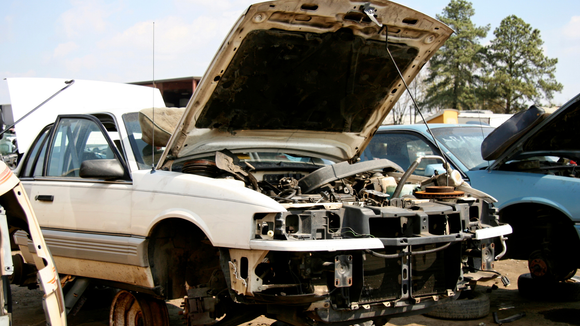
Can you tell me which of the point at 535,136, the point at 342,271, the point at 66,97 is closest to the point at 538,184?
the point at 535,136

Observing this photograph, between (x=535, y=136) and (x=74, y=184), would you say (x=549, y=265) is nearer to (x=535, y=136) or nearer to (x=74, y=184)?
(x=535, y=136)

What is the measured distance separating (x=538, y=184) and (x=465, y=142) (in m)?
1.53

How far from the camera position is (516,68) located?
38.1 m

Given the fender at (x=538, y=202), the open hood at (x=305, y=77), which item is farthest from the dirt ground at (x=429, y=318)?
the open hood at (x=305, y=77)

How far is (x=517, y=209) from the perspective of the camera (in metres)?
5.37

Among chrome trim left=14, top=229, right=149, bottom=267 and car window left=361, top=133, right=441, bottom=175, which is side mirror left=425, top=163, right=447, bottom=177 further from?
chrome trim left=14, top=229, right=149, bottom=267

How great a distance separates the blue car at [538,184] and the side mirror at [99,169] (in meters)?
3.27

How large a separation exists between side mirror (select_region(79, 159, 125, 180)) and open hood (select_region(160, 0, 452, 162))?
411 millimetres

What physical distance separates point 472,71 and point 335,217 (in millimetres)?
38642

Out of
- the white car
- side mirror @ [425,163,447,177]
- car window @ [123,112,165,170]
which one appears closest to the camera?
the white car

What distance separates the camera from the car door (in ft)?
12.6

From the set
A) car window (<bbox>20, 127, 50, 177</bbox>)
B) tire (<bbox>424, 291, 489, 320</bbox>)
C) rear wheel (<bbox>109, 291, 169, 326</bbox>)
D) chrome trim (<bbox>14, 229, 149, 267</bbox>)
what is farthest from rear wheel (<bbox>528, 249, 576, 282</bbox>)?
car window (<bbox>20, 127, 50, 177</bbox>)

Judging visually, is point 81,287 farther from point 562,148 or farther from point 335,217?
point 562,148

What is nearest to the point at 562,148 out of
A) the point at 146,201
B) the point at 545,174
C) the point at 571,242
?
the point at 545,174
